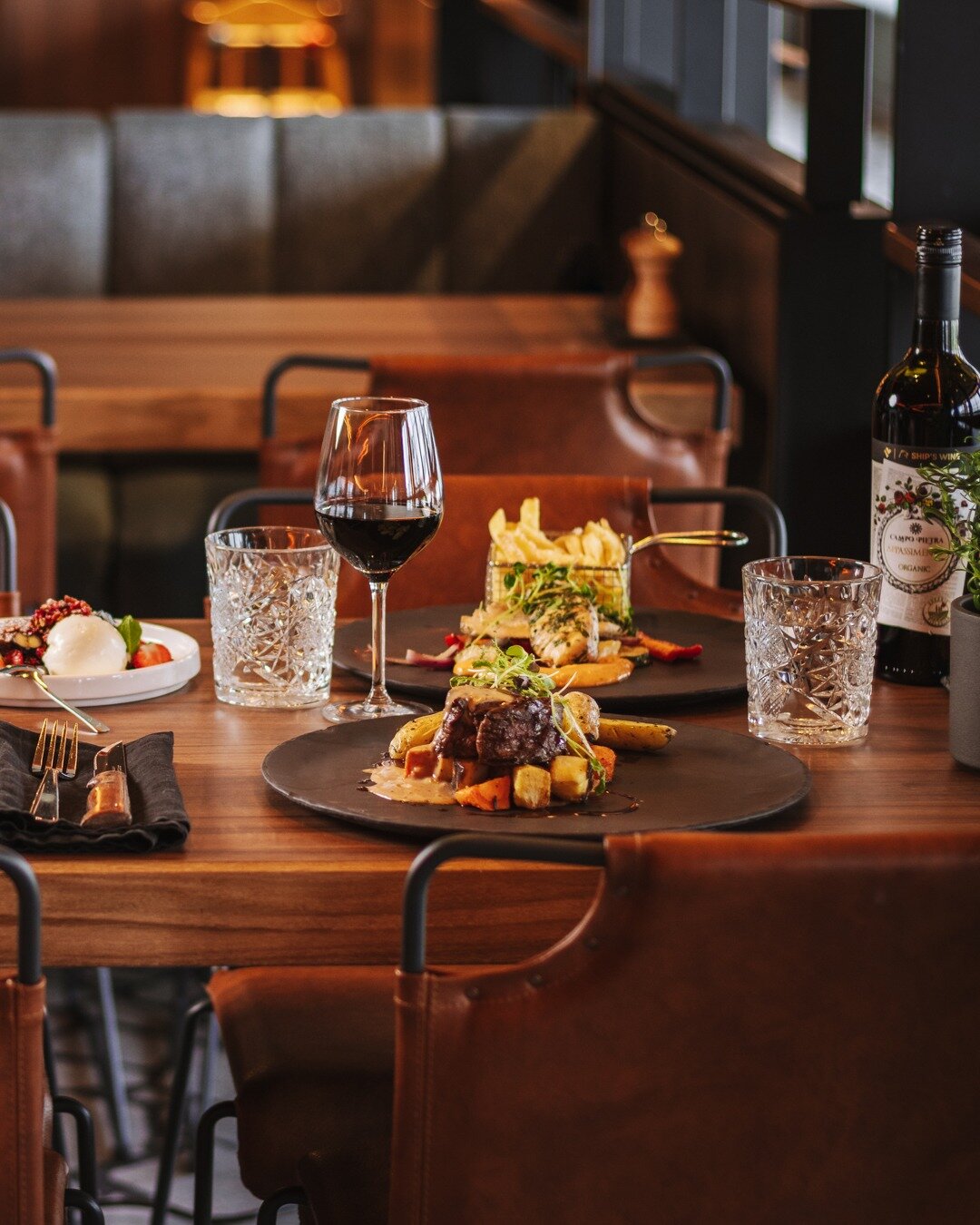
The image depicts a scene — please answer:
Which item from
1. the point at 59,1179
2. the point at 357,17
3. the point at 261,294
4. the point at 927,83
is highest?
the point at 357,17

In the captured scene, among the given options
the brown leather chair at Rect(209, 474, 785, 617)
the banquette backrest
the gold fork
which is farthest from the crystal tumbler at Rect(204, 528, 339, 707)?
the banquette backrest

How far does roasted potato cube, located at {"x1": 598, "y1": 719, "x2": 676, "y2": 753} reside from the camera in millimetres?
1125

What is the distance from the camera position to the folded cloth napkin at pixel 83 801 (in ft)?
3.18

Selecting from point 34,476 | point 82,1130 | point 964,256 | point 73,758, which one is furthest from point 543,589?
point 34,476

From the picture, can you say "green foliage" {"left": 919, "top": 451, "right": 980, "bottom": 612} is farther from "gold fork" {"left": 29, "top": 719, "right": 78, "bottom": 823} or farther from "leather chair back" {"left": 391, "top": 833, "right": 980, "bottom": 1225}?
"gold fork" {"left": 29, "top": 719, "right": 78, "bottom": 823}

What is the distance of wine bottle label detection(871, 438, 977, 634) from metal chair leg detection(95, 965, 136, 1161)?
1.14m

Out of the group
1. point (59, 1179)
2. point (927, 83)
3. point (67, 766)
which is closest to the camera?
point (59, 1179)

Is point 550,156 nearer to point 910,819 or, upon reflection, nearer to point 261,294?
point 261,294

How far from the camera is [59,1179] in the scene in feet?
3.27

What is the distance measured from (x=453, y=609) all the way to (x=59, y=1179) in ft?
2.18

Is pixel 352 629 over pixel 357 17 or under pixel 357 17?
under

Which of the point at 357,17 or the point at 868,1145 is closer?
the point at 868,1145

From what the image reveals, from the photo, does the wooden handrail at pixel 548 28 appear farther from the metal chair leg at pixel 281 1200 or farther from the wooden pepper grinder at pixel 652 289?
the metal chair leg at pixel 281 1200

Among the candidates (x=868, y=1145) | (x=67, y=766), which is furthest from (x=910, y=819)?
(x=67, y=766)
